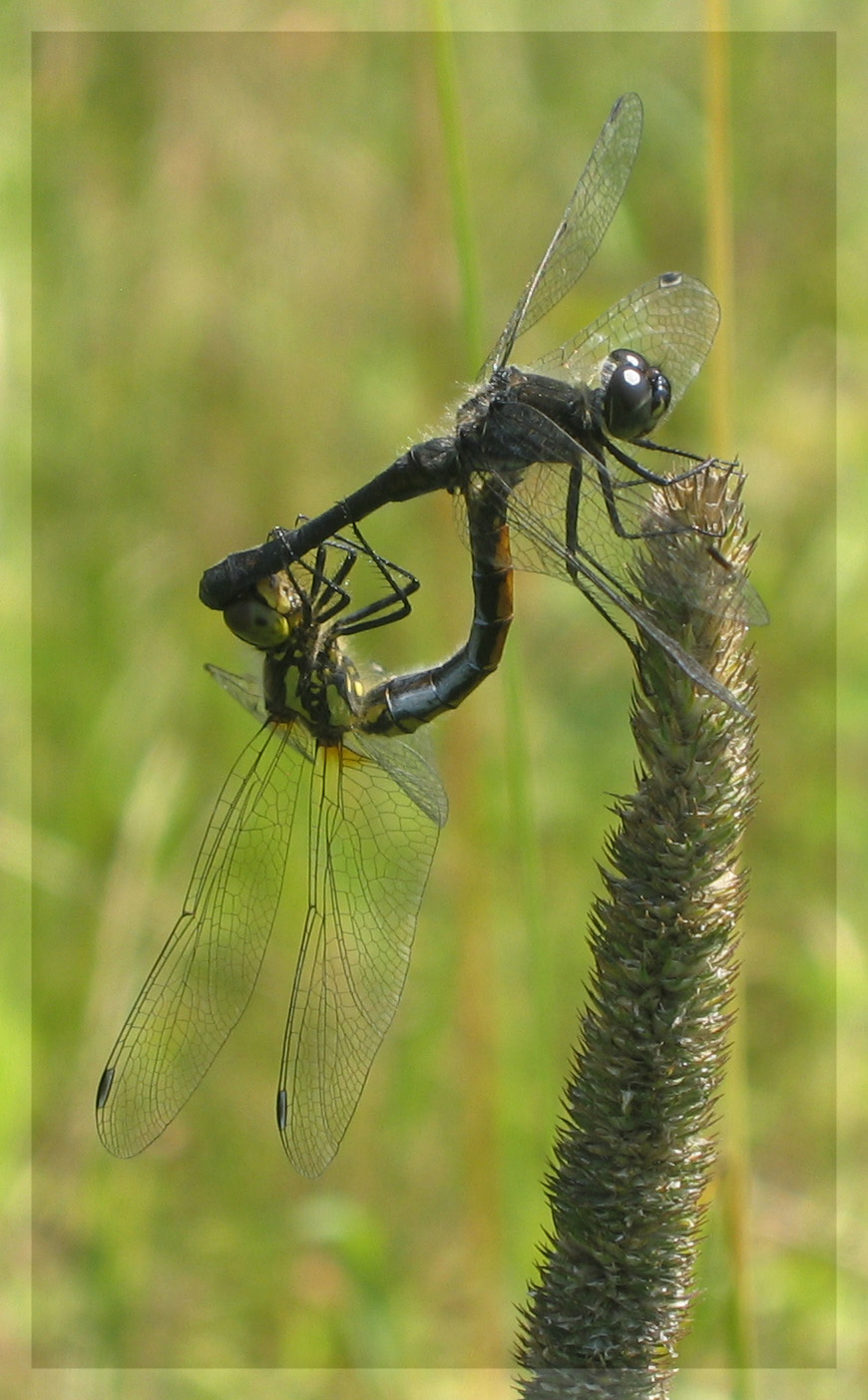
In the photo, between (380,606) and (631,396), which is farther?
(380,606)

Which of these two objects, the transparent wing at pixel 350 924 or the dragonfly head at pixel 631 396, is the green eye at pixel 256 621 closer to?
the transparent wing at pixel 350 924

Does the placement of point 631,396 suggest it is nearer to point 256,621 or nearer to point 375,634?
point 256,621

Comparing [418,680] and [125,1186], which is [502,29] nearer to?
[418,680]

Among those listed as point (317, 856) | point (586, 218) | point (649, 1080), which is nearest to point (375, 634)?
point (317, 856)

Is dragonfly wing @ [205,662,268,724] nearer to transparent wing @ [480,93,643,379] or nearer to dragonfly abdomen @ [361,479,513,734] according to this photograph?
dragonfly abdomen @ [361,479,513,734]

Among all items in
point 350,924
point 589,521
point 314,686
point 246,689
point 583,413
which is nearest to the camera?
point 589,521

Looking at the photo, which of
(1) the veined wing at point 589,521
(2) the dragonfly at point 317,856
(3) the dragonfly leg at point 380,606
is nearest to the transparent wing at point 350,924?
(2) the dragonfly at point 317,856
